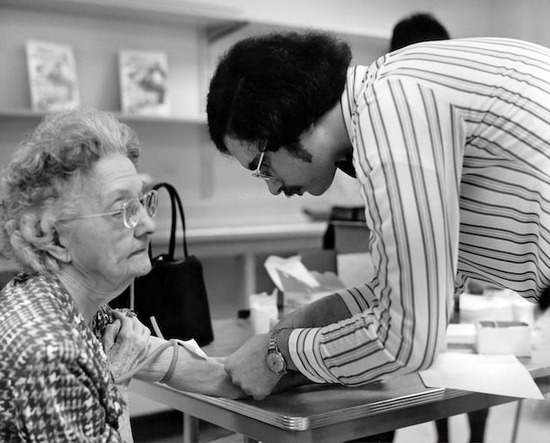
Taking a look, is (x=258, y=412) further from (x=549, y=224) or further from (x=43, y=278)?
(x=549, y=224)

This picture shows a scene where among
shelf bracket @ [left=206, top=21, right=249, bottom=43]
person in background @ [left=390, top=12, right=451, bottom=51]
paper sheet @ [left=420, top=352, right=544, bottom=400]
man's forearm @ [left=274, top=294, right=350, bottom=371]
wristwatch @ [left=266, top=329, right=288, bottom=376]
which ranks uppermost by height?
shelf bracket @ [left=206, top=21, right=249, bottom=43]

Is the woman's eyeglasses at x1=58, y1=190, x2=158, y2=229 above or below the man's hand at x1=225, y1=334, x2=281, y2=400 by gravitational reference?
above

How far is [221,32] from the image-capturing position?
437 cm

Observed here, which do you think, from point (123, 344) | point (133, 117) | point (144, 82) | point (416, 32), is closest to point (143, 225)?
point (123, 344)

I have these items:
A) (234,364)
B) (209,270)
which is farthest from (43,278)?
(209,270)

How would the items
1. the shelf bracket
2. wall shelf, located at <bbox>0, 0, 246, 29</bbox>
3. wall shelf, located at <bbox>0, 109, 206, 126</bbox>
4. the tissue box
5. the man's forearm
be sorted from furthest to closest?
the shelf bracket
wall shelf, located at <bbox>0, 0, 246, 29</bbox>
wall shelf, located at <bbox>0, 109, 206, 126</bbox>
the tissue box
the man's forearm

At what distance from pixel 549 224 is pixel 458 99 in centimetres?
27

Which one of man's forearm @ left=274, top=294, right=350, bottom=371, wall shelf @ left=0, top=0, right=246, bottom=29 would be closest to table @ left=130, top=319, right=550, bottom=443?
man's forearm @ left=274, top=294, right=350, bottom=371

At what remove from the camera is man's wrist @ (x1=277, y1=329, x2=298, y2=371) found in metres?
1.28

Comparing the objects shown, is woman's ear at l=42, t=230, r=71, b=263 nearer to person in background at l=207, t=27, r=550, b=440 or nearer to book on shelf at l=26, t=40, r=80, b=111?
person in background at l=207, t=27, r=550, b=440

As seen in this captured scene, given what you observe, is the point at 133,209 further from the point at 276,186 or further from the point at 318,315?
the point at 318,315

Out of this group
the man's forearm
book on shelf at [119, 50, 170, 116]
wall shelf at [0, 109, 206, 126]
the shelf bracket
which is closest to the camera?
the man's forearm

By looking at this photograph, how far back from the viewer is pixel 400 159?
1067 mm

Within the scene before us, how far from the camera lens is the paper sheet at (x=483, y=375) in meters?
1.33
